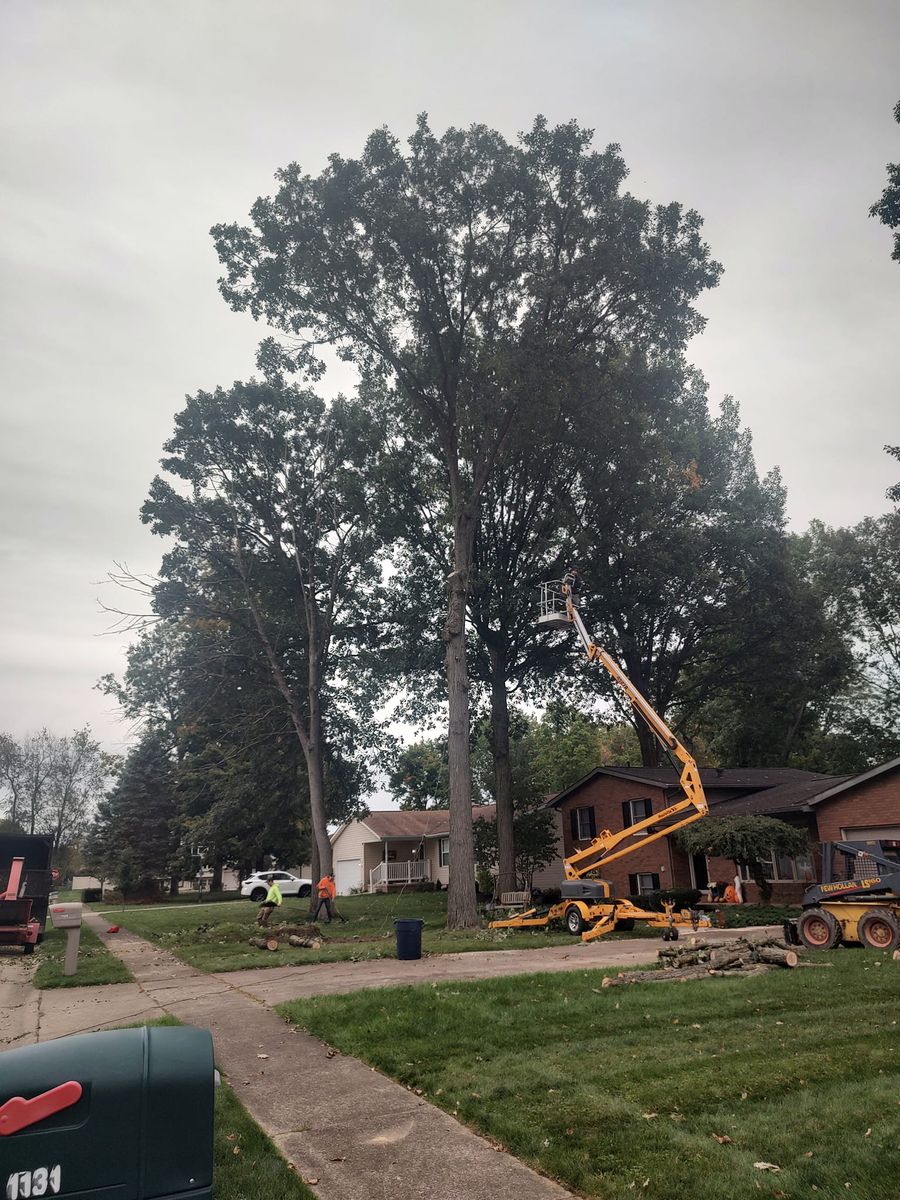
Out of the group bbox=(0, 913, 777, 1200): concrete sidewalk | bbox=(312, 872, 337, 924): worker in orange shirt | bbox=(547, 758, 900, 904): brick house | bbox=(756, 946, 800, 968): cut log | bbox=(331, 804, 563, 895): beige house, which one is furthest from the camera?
bbox=(331, 804, 563, 895): beige house

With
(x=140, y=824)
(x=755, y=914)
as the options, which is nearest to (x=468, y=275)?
(x=755, y=914)

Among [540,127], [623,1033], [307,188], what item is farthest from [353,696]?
[623,1033]

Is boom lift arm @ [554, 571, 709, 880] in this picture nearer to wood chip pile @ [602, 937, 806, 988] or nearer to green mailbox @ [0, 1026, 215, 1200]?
wood chip pile @ [602, 937, 806, 988]

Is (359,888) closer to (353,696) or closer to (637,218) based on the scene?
(353,696)

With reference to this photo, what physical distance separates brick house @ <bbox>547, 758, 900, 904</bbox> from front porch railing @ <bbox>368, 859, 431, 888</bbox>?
1569cm

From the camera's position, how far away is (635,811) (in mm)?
35688

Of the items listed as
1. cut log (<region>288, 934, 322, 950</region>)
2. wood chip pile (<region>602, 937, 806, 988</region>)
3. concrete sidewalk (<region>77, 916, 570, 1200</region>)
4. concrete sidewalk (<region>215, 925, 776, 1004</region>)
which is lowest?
cut log (<region>288, 934, 322, 950</region>)

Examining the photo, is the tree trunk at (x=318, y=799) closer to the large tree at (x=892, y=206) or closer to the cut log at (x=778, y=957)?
the cut log at (x=778, y=957)

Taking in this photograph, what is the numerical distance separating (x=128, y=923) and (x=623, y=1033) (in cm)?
2673

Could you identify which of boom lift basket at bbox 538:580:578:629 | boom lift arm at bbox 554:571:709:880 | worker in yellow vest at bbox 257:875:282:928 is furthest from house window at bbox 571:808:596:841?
worker in yellow vest at bbox 257:875:282:928

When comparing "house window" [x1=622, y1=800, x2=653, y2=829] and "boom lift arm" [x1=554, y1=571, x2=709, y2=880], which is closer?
"boom lift arm" [x1=554, y1=571, x2=709, y2=880]

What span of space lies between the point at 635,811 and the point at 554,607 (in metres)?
13.3

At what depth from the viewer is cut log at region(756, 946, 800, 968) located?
13.0m

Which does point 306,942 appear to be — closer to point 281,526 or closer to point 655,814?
point 655,814
